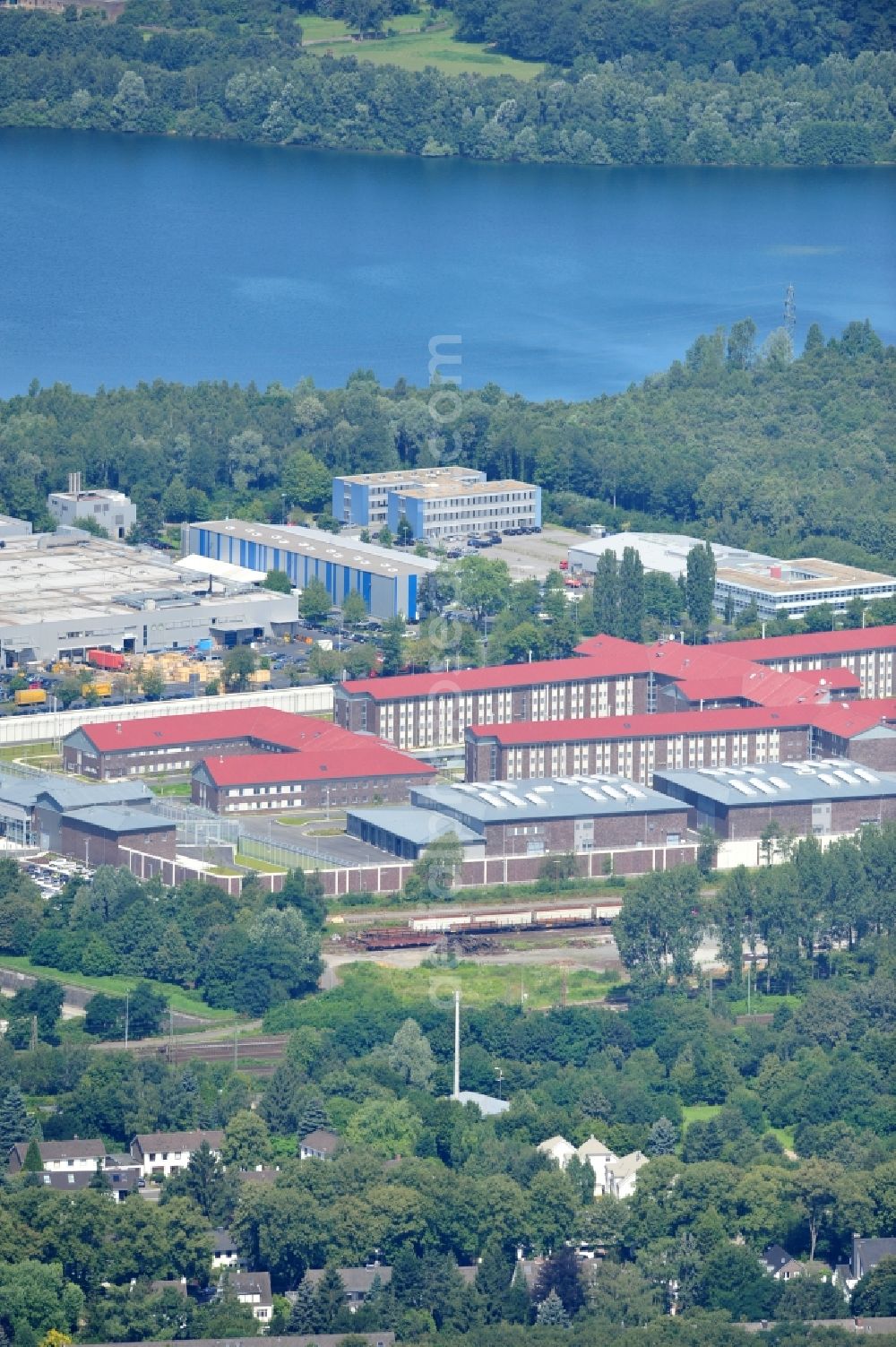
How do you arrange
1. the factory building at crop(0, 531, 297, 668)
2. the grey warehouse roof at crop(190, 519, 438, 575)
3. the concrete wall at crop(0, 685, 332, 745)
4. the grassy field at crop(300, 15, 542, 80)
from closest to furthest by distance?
the concrete wall at crop(0, 685, 332, 745)
the factory building at crop(0, 531, 297, 668)
the grey warehouse roof at crop(190, 519, 438, 575)
the grassy field at crop(300, 15, 542, 80)

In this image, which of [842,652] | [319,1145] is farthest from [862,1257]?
[842,652]

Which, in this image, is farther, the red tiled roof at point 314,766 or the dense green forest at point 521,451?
the dense green forest at point 521,451

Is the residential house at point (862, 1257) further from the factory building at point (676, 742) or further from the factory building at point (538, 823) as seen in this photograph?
the factory building at point (676, 742)

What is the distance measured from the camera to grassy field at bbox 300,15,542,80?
6144cm

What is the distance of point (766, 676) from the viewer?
1220 inches

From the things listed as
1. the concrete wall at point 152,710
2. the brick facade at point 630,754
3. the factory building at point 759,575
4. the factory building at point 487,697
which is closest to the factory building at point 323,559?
the factory building at point 759,575

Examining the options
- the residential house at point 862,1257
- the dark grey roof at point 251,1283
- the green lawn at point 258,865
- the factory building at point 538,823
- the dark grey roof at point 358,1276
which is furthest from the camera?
the factory building at point 538,823

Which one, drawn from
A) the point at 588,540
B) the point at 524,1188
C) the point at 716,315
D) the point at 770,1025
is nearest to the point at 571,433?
the point at 588,540

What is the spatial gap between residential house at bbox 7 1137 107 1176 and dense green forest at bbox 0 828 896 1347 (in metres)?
0.26

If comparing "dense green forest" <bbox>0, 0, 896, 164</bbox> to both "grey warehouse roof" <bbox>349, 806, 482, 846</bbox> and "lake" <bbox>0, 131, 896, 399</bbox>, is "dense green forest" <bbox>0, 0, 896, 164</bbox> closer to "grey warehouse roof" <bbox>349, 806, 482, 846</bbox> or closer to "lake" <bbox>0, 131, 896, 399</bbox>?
"lake" <bbox>0, 131, 896, 399</bbox>

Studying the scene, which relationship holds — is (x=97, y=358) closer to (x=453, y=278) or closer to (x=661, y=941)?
(x=453, y=278)

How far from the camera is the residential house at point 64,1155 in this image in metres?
21.4

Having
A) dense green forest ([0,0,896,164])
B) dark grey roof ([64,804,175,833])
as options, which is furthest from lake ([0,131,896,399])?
dark grey roof ([64,804,175,833])

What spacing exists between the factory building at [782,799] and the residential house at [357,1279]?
25.7 ft
